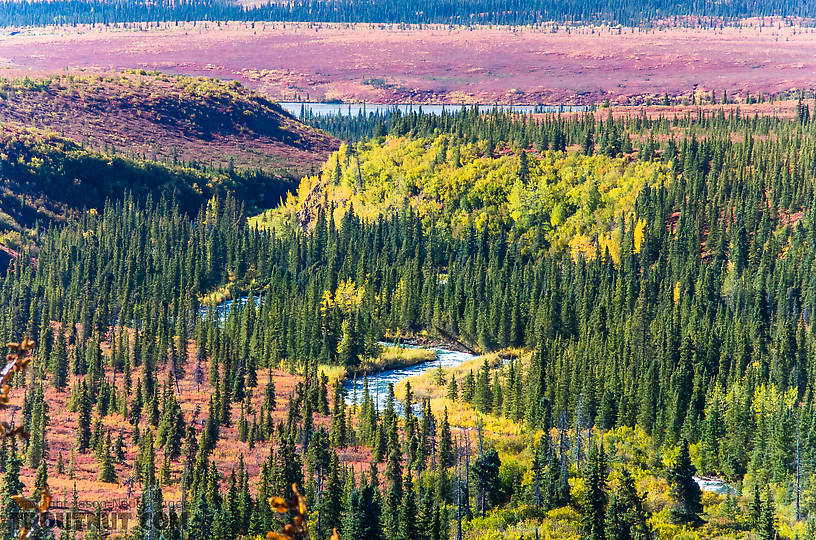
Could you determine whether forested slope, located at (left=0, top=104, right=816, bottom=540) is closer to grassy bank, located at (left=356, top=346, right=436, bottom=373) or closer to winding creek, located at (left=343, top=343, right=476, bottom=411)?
grassy bank, located at (left=356, top=346, right=436, bottom=373)

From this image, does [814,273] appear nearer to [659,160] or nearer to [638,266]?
[638,266]

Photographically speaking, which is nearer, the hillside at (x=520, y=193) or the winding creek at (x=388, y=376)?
the winding creek at (x=388, y=376)

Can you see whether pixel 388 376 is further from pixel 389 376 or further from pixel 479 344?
pixel 479 344

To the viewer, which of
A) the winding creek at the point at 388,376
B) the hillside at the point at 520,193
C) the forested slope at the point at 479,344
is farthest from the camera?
the hillside at the point at 520,193

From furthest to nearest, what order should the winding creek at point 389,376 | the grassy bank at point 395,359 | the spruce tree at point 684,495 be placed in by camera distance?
the grassy bank at point 395,359, the winding creek at point 389,376, the spruce tree at point 684,495

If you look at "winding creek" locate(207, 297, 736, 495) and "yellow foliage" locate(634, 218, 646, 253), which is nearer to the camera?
"winding creek" locate(207, 297, 736, 495)

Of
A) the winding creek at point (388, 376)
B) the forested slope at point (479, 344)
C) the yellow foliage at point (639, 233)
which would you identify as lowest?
the winding creek at point (388, 376)

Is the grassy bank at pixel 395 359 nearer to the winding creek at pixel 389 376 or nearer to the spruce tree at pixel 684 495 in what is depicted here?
the winding creek at pixel 389 376

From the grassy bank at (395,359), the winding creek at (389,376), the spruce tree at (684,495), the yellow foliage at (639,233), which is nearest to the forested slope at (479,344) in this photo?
the spruce tree at (684,495)

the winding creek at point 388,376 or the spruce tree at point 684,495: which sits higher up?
the spruce tree at point 684,495

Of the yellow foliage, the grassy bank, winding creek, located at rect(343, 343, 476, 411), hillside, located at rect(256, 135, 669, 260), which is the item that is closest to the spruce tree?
winding creek, located at rect(343, 343, 476, 411)

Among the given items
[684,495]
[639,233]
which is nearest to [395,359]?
[639,233]
